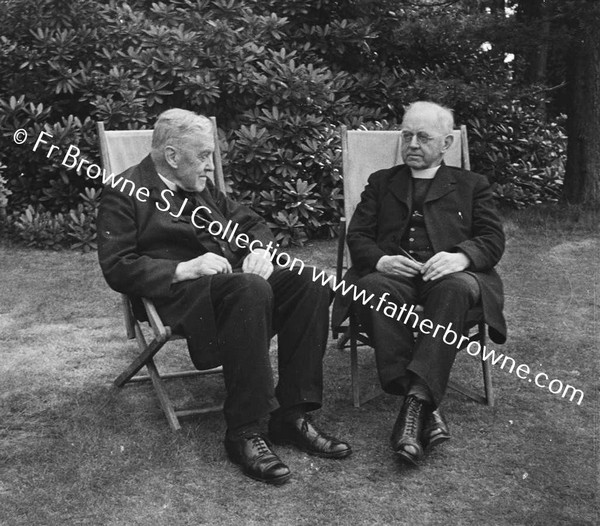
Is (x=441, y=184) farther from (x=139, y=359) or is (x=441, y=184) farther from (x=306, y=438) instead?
(x=139, y=359)

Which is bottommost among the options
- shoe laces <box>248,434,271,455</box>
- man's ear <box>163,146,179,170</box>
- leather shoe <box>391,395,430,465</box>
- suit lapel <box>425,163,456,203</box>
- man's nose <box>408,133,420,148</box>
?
shoe laces <box>248,434,271,455</box>

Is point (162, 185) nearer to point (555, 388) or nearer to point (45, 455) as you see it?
point (45, 455)

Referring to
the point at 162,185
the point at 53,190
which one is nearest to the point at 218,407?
the point at 162,185

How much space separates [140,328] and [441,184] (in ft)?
5.76

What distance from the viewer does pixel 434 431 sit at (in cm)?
347

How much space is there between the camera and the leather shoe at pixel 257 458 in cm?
325

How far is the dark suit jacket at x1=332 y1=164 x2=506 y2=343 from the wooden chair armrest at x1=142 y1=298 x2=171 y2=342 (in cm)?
91

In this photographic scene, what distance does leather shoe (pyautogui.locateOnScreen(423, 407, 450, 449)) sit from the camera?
346 cm

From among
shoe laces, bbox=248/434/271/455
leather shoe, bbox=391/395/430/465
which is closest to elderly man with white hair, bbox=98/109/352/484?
shoe laces, bbox=248/434/271/455

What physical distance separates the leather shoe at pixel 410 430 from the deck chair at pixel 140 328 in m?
0.87

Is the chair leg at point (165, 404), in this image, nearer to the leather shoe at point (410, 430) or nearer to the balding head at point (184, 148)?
the balding head at point (184, 148)

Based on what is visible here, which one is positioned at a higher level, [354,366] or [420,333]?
[420,333]

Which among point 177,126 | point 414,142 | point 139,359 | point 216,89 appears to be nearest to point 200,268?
point 139,359

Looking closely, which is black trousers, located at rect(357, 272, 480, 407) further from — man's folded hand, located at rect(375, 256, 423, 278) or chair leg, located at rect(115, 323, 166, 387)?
chair leg, located at rect(115, 323, 166, 387)
